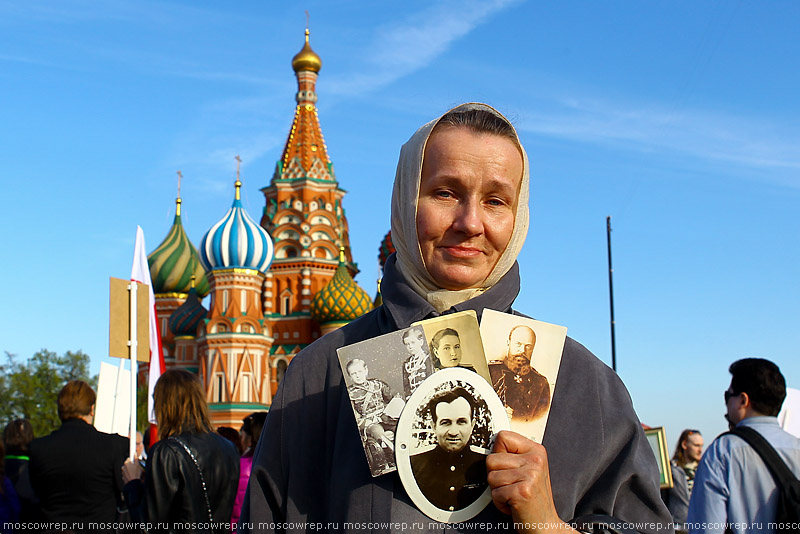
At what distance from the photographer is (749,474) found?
12.3 ft

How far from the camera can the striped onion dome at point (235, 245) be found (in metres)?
33.4

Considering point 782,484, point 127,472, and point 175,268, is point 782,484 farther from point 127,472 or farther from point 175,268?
point 175,268

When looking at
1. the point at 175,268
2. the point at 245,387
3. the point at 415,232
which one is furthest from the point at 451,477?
the point at 175,268

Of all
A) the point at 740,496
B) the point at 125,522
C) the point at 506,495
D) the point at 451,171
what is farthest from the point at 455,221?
the point at 125,522

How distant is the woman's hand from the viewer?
1.54 m

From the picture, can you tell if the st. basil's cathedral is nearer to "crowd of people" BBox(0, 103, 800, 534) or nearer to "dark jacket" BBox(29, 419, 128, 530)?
"dark jacket" BBox(29, 419, 128, 530)

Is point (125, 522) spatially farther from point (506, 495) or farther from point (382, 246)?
point (382, 246)

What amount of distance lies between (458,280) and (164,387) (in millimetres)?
3167

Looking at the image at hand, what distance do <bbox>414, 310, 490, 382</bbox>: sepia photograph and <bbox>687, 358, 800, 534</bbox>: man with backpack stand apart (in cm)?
253

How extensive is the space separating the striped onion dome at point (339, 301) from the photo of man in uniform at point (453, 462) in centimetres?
3204

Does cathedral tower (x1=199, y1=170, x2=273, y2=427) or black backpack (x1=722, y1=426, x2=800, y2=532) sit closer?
black backpack (x1=722, y1=426, x2=800, y2=532)

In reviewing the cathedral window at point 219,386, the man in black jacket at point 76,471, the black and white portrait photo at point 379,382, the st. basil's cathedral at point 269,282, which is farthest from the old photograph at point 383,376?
the cathedral window at point 219,386

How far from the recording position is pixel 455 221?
1.75 metres

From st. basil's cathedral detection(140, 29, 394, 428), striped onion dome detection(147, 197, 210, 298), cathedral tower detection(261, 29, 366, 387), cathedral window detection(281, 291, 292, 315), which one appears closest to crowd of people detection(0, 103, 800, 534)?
st. basil's cathedral detection(140, 29, 394, 428)
